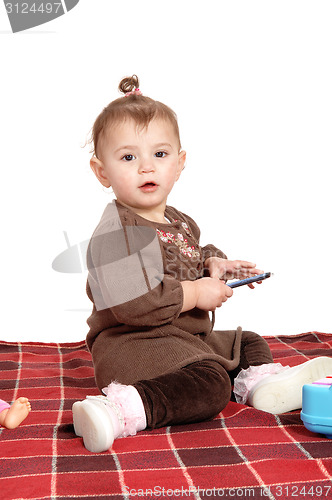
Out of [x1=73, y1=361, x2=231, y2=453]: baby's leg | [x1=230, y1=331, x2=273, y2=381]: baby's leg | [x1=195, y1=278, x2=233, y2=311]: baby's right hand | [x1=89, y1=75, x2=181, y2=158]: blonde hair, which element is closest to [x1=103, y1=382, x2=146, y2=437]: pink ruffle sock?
[x1=73, y1=361, x2=231, y2=453]: baby's leg

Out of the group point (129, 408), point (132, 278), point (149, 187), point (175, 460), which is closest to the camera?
point (175, 460)

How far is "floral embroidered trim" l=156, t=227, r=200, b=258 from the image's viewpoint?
4.36ft

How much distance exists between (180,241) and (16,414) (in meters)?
0.48

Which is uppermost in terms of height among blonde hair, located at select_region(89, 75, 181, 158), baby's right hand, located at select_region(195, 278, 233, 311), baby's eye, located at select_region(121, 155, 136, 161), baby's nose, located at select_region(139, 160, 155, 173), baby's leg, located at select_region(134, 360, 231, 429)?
blonde hair, located at select_region(89, 75, 181, 158)

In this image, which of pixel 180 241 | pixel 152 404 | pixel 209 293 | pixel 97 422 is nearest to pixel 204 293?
pixel 209 293

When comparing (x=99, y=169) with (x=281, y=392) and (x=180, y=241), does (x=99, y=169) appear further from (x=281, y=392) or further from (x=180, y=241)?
(x=281, y=392)

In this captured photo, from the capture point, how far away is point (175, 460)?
3.17 feet

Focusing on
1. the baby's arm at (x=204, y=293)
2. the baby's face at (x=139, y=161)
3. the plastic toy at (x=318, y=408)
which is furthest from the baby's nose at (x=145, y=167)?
the plastic toy at (x=318, y=408)

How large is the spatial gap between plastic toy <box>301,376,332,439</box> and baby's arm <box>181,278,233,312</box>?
0.28 metres

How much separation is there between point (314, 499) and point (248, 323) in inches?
52.8

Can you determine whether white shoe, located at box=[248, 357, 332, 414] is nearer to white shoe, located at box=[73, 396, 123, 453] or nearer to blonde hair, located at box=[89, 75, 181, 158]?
white shoe, located at box=[73, 396, 123, 453]

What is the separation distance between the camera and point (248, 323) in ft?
7.13

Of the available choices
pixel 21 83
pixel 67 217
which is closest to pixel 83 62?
pixel 21 83

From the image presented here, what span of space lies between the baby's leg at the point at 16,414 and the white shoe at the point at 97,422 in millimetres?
100
